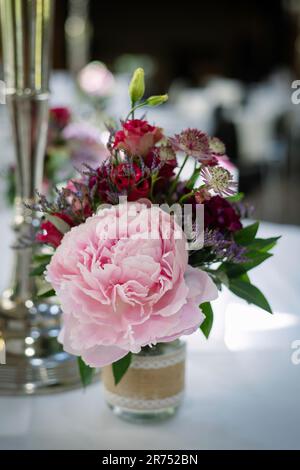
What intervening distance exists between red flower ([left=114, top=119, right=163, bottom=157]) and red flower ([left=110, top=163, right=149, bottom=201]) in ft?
0.06

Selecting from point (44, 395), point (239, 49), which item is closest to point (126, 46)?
point (239, 49)

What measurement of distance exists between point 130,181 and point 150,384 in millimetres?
226

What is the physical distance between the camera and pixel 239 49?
7.80m

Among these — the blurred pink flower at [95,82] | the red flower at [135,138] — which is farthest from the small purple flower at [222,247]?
the blurred pink flower at [95,82]

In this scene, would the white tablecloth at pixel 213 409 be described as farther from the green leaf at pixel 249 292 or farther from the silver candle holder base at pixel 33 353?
the green leaf at pixel 249 292

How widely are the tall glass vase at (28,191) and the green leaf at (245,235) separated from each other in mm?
273

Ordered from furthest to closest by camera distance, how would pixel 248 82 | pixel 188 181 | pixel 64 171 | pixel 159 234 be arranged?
1. pixel 248 82
2. pixel 64 171
3. pixel 188 181
4. pixel 159 234

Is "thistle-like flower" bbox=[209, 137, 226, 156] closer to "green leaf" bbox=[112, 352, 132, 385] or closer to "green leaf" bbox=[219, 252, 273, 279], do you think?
"green leaf" bbox=[219, 252, 273, 279]

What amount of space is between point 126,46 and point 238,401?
736 centimetres

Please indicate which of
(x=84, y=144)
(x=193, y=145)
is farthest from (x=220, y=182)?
(x=84, y=144)

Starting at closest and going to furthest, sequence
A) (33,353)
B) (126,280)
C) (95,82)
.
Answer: (126,280)
(33,353)
(95,82)

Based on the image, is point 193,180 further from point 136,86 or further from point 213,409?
point 213,409

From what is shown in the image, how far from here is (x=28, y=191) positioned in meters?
0.91
